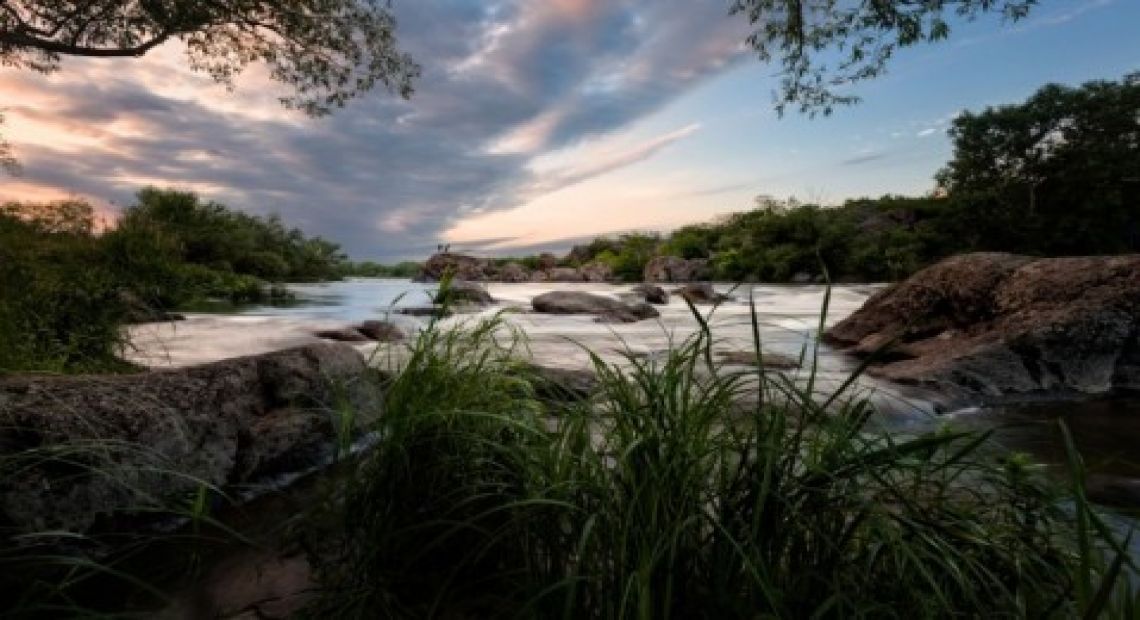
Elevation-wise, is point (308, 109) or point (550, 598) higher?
point (308, 109)

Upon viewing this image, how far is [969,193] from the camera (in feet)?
137

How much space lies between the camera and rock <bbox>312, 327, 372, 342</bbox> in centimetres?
1117

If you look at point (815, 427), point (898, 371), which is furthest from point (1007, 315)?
point (815, 427)

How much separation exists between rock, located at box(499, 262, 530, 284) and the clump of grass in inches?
1882

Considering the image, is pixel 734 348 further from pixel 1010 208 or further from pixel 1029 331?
pixel 1010 208

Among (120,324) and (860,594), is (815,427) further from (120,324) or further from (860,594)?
(120,324)

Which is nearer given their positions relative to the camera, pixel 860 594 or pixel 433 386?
pixel 860 594

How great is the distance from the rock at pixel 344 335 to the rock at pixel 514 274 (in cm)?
3792

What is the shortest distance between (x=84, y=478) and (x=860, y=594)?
3142mm

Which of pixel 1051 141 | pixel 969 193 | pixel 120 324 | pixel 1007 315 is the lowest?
pixel 1007 315

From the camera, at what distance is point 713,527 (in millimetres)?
1700

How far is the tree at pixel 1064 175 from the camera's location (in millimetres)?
38500

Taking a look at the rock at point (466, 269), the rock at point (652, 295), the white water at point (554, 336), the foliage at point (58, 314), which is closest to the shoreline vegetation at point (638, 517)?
the white water at point (554, 336)

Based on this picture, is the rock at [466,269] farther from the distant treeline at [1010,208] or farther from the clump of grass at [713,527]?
the clump of grass at [713,527]
